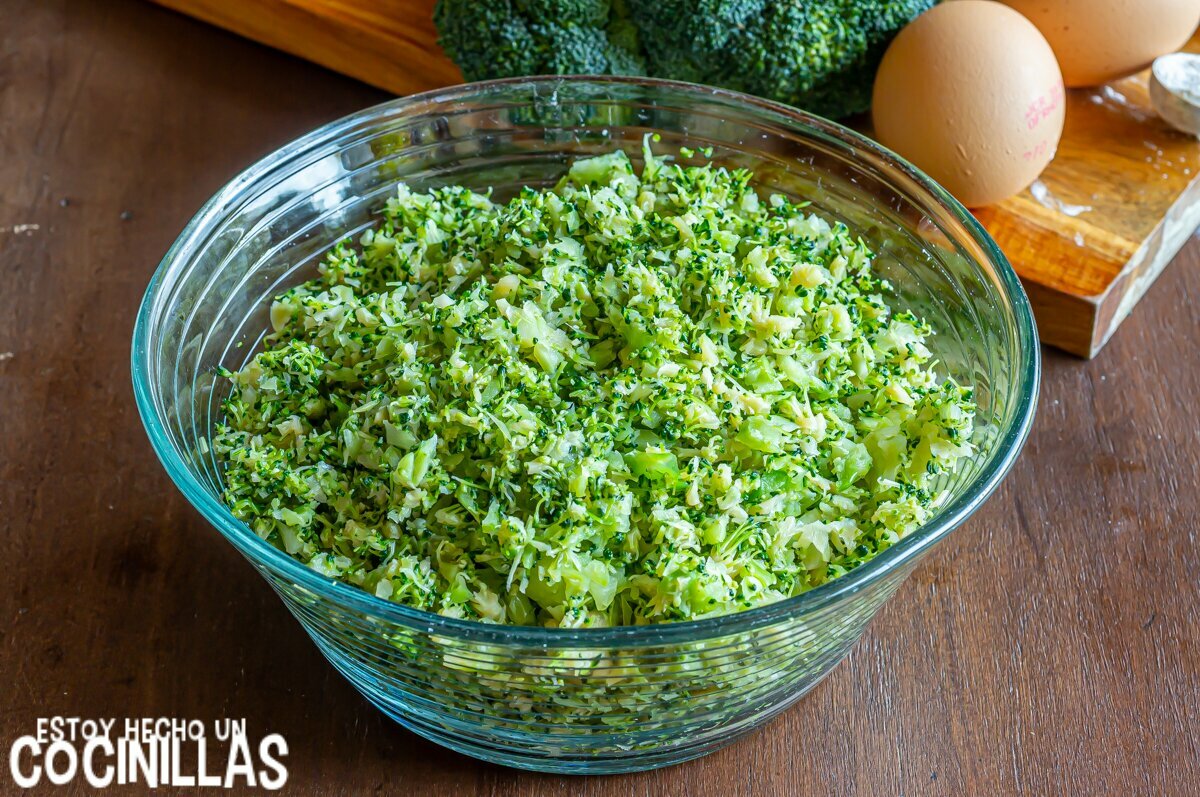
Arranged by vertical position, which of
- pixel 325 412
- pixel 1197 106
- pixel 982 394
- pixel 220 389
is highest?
pixel 1197 106

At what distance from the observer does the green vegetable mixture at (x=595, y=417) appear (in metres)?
1.08

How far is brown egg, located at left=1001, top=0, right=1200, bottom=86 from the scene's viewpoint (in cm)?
184

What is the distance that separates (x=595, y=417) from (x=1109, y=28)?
1254 mm

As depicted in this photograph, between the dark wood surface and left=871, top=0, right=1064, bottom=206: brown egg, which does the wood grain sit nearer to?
the dark wood surface

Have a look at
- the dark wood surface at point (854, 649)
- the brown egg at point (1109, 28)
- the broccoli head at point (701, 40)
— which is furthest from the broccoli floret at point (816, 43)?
the dark wood surface at point (854, 649)

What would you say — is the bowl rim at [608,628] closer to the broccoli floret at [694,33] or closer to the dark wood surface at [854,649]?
the dark wood surface at [854,649]

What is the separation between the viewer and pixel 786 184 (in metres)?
1.52

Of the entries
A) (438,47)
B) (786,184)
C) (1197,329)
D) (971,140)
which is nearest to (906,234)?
(786,184)

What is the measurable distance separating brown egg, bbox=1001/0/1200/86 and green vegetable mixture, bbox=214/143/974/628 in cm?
75

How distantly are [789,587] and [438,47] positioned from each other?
1.36m

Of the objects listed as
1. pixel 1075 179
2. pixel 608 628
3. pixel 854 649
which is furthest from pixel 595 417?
pixel 1075 179

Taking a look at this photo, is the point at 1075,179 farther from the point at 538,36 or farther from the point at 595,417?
the point at 595,417

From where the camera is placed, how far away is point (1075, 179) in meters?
1.88

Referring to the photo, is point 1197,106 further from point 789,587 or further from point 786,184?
point 789,587
